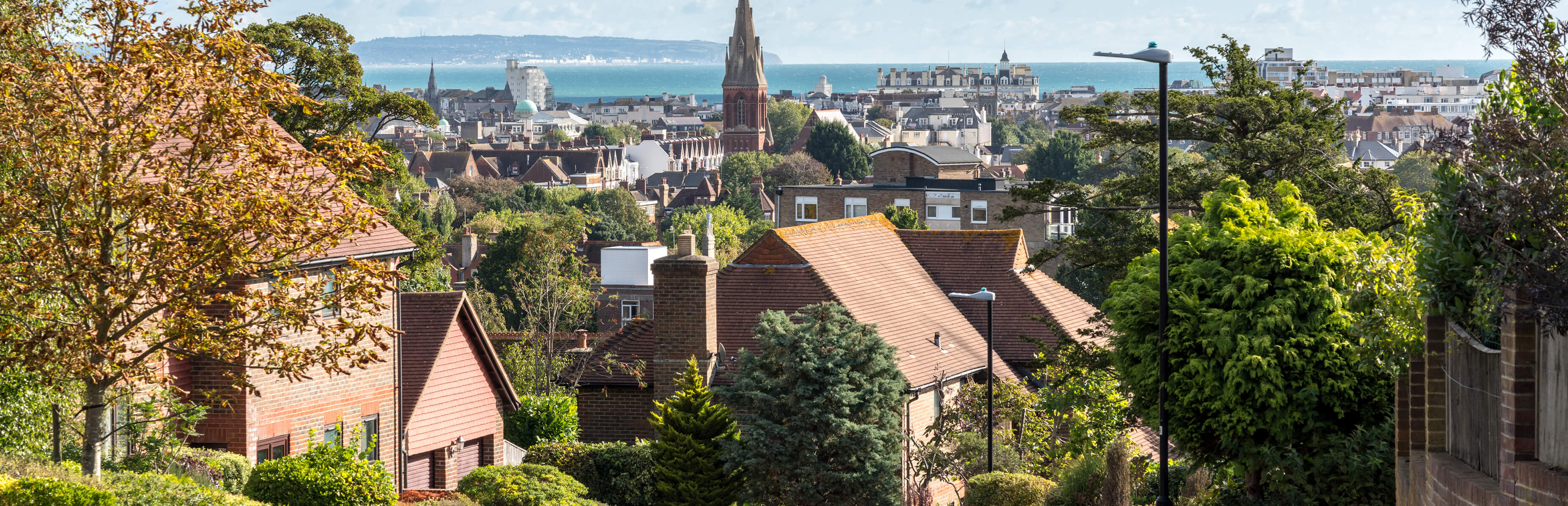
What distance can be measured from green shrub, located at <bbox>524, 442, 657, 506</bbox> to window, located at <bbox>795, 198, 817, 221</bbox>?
6126 cm

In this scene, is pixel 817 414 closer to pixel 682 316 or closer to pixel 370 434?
pixel 682 316

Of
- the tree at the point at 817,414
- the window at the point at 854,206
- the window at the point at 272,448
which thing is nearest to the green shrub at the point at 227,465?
the window at the point at 272,448

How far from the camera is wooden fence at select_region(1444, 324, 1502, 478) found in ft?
36.1

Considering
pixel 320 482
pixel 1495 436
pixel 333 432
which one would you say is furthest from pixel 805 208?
pixel 1495 436

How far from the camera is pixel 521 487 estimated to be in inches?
1001

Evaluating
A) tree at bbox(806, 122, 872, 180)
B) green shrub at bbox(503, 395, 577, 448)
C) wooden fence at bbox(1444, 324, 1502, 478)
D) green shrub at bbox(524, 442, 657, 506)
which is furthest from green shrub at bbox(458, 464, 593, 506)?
tree at bbox(806, 122, 872, 180)

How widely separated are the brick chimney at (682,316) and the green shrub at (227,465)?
10.0 m

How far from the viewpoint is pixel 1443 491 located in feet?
38.2

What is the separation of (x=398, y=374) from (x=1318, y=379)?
17.2 metres

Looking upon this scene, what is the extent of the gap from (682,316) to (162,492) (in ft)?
55.1

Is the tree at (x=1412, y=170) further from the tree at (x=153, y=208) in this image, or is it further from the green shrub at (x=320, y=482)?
the tree at (x=153, y=208)

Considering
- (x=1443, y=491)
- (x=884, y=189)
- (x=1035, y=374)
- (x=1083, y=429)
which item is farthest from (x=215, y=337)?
(x=884, y=189)

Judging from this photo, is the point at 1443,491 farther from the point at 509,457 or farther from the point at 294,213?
the point at 509,457

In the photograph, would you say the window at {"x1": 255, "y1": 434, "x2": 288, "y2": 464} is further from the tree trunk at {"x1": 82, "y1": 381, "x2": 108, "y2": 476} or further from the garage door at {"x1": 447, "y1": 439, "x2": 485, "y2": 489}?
the tree trunk at {"x1": 82, "y1": 381, "x2": 108, "y2": 476}
